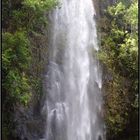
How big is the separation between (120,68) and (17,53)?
4.51 meters

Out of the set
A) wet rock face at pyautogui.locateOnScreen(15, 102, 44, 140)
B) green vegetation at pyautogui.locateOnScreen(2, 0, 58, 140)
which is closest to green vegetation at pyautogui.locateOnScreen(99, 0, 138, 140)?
wet rock face at pyautogui.locateOnScreen(15, 102, 44, 140)

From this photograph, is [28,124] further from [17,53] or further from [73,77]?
[17,53]

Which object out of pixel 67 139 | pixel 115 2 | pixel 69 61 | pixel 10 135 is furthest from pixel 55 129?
pixel 115 2

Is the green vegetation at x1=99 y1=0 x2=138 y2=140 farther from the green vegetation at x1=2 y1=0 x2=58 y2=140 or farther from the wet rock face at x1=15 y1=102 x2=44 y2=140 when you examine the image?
the green vegetation at x1=2 y1=0 x2=58 y2=140

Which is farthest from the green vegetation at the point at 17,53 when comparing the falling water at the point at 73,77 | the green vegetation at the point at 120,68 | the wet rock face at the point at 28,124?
the green vegetation at the point at 120,68

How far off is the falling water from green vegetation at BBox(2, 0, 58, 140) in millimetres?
762

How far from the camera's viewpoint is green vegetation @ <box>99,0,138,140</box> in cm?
1284

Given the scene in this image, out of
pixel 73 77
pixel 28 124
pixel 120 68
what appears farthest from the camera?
pixel 120 68

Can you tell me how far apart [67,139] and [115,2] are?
5.25 m

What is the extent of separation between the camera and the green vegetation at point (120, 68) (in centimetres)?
1284

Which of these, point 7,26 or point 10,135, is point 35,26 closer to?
point 7,26

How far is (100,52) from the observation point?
1353 centimetres

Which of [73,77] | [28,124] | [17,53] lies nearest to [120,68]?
[73,77]

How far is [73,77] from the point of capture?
1303 cm
